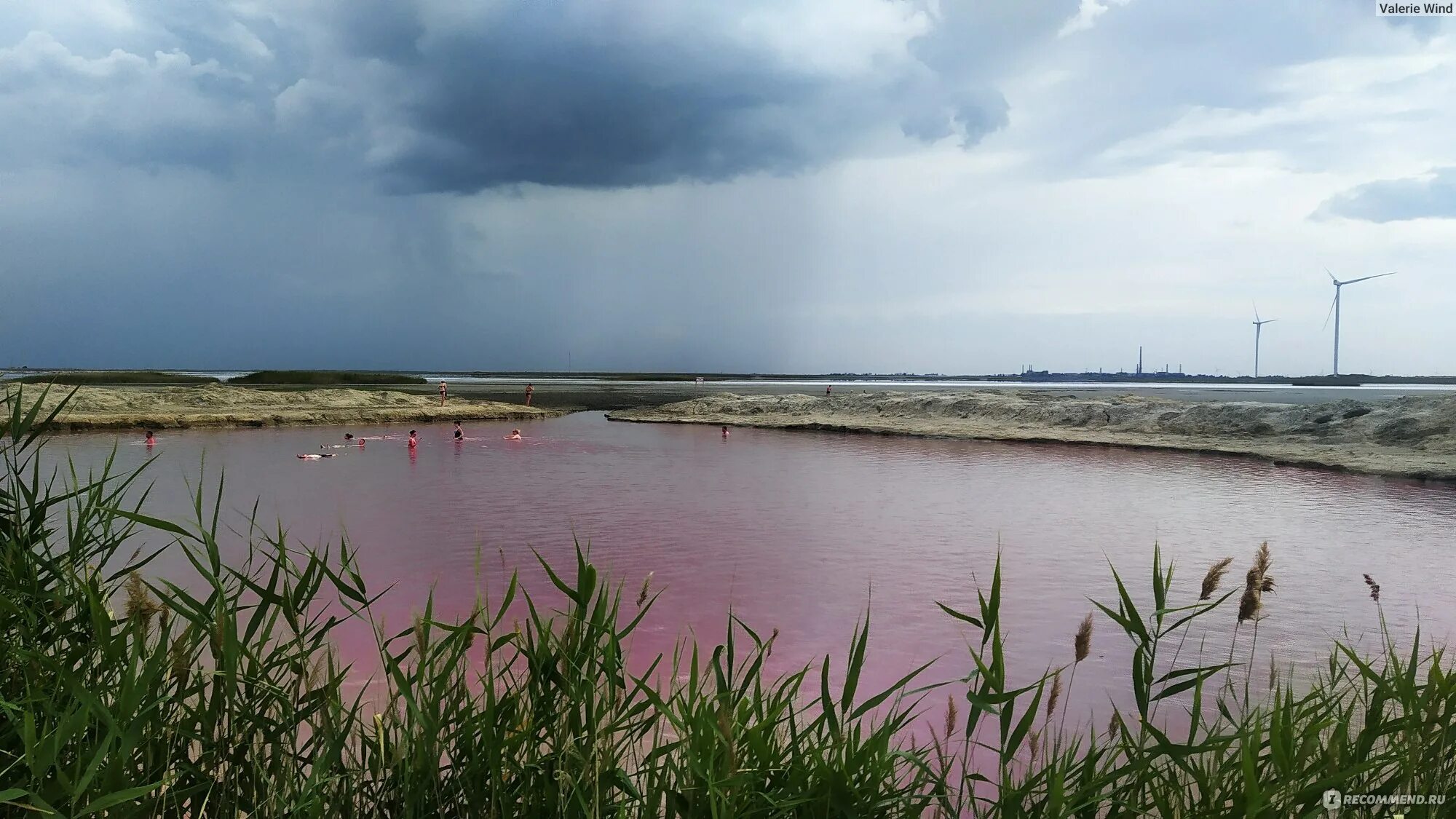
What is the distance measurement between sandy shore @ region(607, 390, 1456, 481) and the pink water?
1.20m

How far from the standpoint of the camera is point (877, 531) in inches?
294

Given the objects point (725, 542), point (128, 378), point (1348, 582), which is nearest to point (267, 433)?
point (725, 542)

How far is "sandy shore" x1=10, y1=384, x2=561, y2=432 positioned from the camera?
16953 mm

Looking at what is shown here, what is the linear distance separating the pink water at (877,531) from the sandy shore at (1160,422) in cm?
120

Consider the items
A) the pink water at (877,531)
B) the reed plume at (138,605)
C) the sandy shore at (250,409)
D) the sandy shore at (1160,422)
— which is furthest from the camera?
the sandy shore at (250,409)

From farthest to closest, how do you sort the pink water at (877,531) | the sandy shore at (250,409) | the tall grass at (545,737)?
the sandy shore at (250,409) < the pink water at (877,531) < the tall grass at (545,737)

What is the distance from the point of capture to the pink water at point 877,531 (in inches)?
186

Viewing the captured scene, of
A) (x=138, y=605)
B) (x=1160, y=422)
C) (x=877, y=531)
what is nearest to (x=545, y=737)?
(x=138, y=605)

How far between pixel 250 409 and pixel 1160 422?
72.2ft

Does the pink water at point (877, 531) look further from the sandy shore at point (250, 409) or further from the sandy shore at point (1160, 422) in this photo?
the sandy shore at point (250, 409)

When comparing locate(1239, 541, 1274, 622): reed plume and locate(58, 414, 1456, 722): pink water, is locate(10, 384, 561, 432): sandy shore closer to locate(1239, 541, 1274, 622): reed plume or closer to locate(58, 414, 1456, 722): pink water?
locate(58, 414, 1456, 722): pink water

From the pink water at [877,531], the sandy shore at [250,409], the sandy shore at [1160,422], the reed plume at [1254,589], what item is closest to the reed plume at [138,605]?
the pink water at [877,531]

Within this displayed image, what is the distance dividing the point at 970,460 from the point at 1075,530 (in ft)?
19.8

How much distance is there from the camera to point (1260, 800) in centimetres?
158
